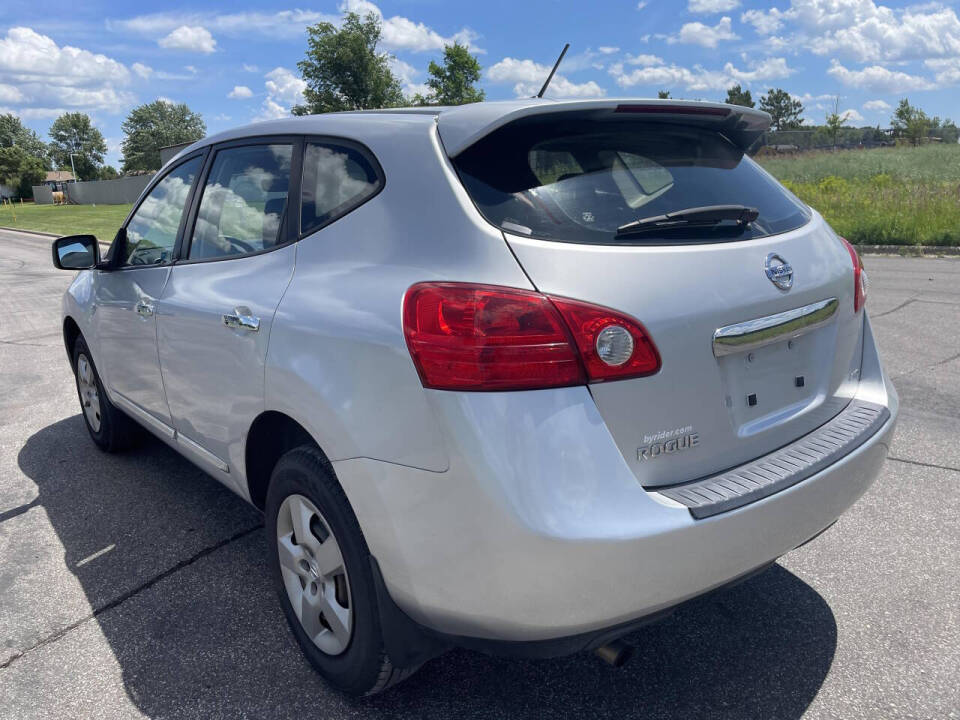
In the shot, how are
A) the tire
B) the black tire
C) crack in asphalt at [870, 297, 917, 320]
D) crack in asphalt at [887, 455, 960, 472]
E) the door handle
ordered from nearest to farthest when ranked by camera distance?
the tire < the door handle < crack in asphalt at [887, 455, 960, 472] < the black tire < crack in asphalt at [870, 297, 917, 320]

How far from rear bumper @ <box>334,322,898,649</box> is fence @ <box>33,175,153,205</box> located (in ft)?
209

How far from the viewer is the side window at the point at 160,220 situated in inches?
139

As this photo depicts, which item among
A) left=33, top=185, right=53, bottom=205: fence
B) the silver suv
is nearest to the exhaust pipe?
the silver suv

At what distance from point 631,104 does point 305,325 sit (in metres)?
1.15

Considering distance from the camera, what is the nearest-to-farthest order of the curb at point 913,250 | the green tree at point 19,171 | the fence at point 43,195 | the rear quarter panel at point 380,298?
the rear quarter panel at point 380,298 → the curb at point 913,250 → the fence at point 43,195 → the green tree at point 19,171

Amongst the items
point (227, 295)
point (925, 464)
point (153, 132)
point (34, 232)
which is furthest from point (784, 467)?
point (153, 132)

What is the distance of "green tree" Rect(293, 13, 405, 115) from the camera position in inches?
3194

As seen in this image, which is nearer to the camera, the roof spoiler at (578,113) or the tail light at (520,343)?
the tail light at (520,343)

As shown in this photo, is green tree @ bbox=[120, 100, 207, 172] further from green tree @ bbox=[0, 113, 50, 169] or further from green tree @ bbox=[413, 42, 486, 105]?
green tree @ bbox=[413, 42, 486, 105]

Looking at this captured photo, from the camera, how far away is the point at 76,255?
163 inches

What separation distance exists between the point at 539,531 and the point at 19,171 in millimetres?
114682

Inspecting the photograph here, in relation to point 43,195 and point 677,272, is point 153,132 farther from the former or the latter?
point 677,272

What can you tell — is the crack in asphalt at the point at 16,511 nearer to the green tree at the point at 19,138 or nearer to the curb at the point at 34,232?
the curb at the point at 34,232

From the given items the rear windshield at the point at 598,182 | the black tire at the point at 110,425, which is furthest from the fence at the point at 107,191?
the rear windshield at the point at 598,182
